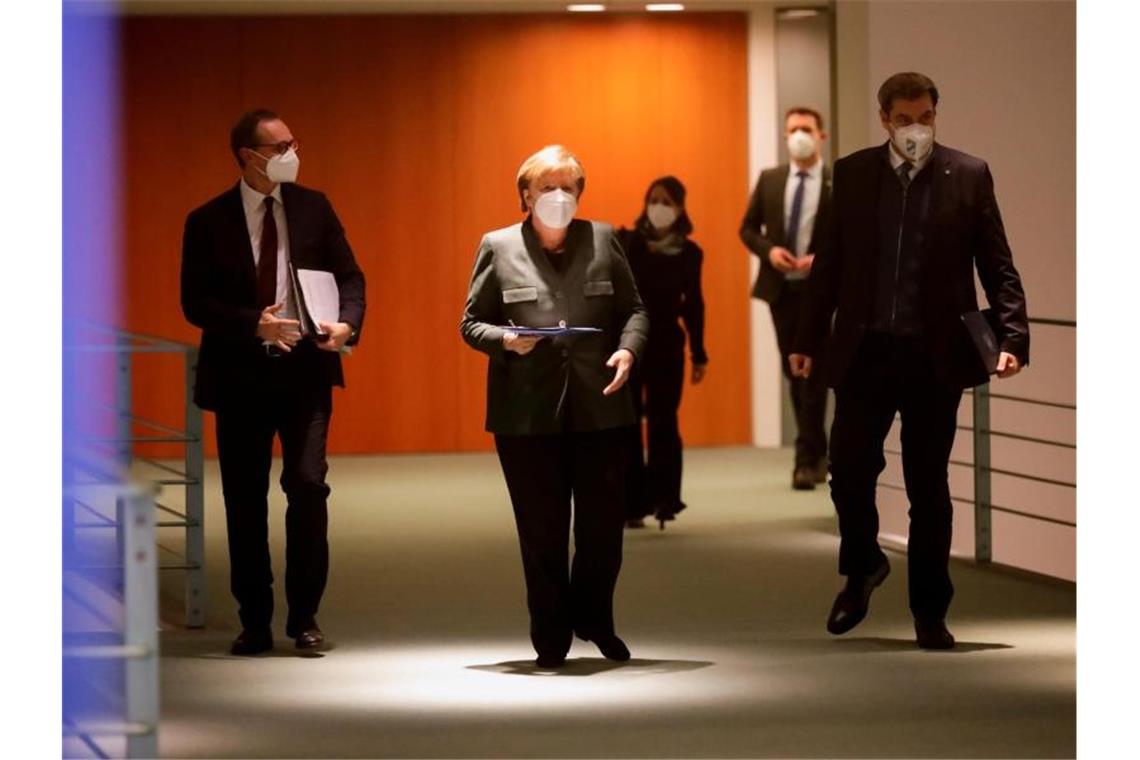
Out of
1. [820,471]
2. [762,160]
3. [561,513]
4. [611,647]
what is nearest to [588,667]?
[611,647]

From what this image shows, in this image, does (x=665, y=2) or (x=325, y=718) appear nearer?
(x=325, y=718)

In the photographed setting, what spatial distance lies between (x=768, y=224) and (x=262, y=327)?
168 inches

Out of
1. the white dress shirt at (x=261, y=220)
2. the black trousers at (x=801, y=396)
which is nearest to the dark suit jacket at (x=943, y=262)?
the white dress shirt at (x=261, y=220)

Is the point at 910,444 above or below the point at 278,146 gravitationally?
below

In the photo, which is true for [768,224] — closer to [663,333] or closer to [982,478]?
[663,333]

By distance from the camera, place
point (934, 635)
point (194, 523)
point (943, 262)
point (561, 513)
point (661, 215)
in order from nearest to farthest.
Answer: point (561, 513) → point (943, 262) → point (934, 635) → point (194, 523) → point (661, 215)

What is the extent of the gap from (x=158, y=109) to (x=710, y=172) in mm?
2668

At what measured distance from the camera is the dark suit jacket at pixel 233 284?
21.1ft

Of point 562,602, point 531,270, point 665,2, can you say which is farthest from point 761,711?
point 665,2

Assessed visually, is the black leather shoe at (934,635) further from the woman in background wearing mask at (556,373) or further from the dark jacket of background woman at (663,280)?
the dark jacket of background woman at (663,280)

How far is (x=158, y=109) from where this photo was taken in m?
12.3

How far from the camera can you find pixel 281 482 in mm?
6438

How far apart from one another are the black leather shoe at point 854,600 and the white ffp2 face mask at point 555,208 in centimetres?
131
